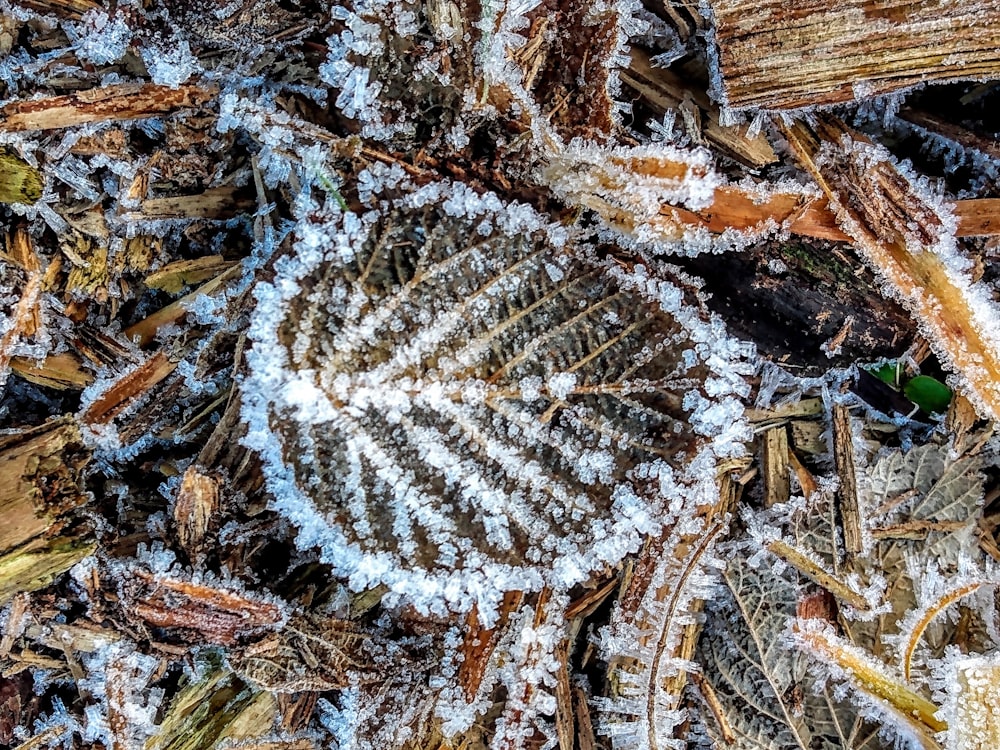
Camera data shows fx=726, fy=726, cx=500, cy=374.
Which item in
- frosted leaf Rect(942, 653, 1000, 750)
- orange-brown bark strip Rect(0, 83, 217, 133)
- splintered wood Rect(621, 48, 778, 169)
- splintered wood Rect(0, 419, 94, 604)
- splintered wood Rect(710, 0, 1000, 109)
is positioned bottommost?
Result: splintered wood Rect(0, 419, 94, 604)

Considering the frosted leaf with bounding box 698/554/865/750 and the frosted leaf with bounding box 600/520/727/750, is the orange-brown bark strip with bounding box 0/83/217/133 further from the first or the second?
the frosted leaf with bounding box 698/554/865/750

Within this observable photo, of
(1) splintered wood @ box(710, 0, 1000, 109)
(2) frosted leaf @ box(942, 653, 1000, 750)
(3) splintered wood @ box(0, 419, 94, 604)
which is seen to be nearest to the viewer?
(1) splintered wood @ box(710, 0, 1000, 109)

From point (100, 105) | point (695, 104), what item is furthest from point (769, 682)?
point (100, 105)

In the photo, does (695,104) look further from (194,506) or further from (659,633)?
(194,506)

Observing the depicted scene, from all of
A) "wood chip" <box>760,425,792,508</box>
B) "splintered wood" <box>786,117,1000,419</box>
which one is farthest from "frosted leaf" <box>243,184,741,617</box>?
"splintered wood" <box>786,117,1000,419</box>

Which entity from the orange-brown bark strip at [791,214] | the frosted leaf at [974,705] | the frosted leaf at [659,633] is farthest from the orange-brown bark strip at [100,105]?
the frosted leaf at [974,705]

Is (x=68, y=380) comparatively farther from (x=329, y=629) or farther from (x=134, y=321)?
(x=329, y=629)

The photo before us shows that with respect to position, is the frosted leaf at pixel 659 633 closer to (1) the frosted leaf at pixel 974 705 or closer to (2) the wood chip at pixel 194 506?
(1) the frosted leaf at pixel 974 705
